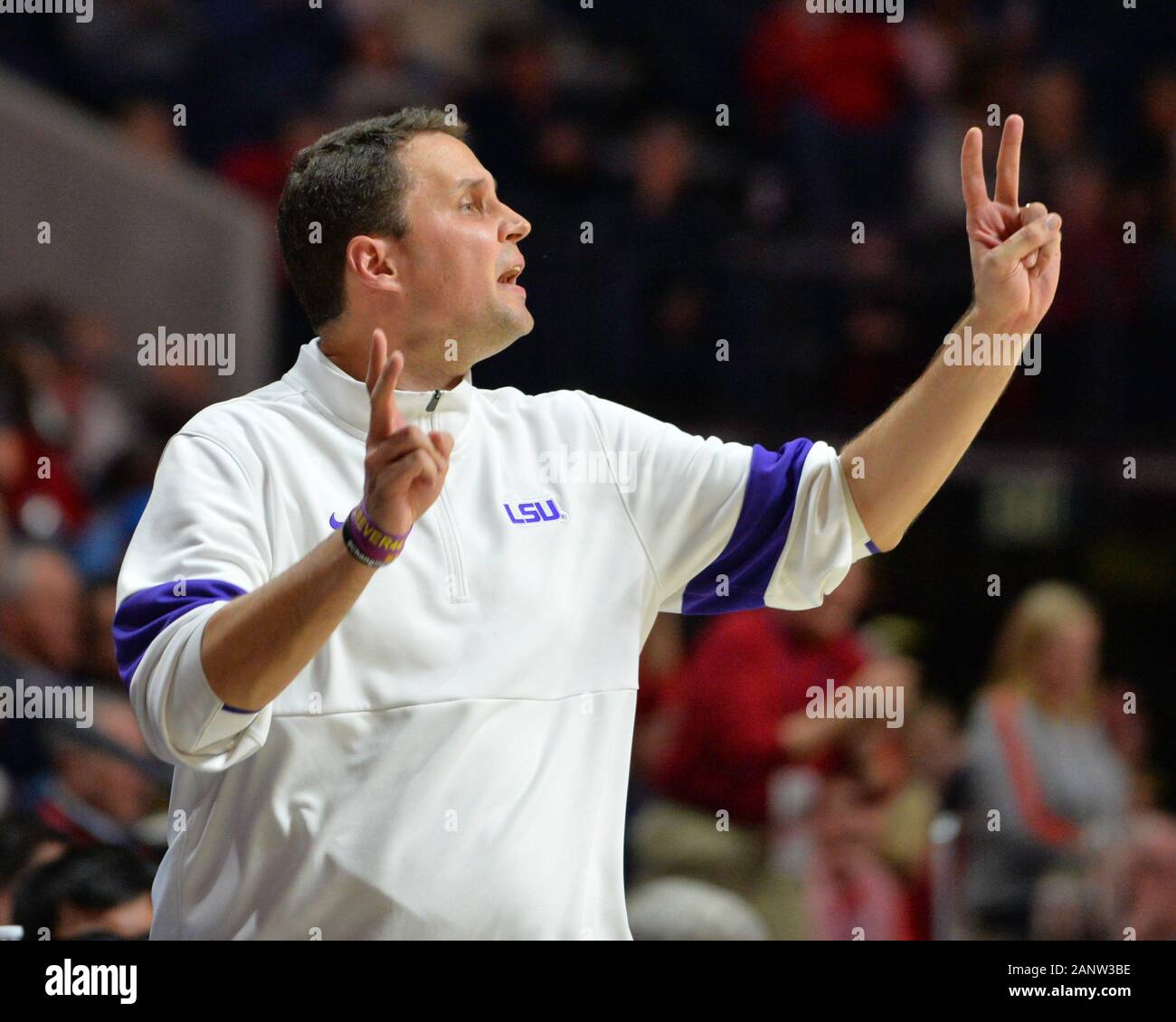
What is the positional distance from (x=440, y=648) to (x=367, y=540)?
294mm

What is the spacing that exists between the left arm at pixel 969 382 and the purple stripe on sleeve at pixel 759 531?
3.2 inches

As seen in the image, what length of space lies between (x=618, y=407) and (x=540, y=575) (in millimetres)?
315

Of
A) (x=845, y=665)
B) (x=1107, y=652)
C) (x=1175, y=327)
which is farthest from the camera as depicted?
(x=1175, y=327)

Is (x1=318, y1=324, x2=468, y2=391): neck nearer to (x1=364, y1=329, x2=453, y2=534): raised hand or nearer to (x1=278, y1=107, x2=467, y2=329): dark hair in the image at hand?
(x1=278, y1=107, x2=467, y2=329): dark hair

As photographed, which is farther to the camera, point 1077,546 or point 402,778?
point 1077,546

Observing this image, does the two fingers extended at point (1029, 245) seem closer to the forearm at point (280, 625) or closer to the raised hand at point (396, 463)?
the raised hand at point (396, 463)

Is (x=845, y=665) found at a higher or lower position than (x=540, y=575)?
lower

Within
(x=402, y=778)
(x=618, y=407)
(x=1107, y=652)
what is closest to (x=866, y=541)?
(x=618, y=407)

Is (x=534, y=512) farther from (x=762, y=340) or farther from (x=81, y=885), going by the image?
(x=762, y=340)

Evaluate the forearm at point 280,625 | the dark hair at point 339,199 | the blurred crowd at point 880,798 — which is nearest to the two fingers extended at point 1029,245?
the dark hair at point 339,199

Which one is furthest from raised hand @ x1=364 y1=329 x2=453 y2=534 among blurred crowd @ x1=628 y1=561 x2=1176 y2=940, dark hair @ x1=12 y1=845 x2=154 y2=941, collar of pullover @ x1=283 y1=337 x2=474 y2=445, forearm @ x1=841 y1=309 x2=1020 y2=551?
blurred crowd @ x1=628 y1=561 x2=1176 y2=940

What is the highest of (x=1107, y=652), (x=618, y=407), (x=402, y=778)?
(x=618, y=407)

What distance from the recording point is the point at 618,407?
92.5 inches
